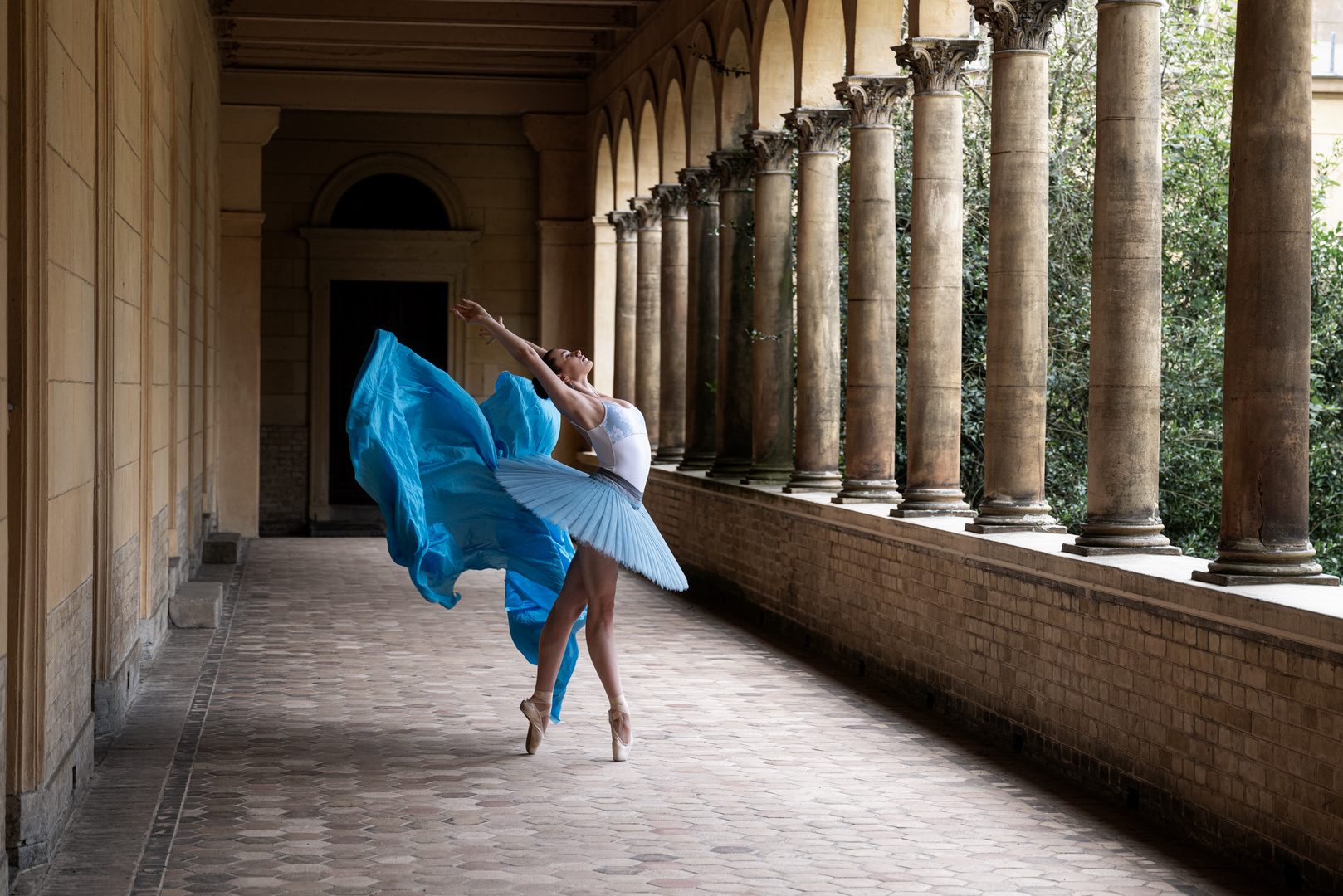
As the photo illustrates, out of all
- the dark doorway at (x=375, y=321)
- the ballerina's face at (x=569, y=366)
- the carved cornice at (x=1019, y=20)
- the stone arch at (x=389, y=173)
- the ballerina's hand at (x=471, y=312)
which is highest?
the stone arch at (x=389, y=173)

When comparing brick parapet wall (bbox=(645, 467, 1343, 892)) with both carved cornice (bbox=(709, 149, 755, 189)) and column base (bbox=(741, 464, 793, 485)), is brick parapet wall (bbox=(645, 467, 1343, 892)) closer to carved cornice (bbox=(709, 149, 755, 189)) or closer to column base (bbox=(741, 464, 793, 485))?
column base (bbox=(741, 464, 793, 485))

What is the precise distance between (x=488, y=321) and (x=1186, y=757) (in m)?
3.01

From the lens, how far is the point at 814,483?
10.8 meters

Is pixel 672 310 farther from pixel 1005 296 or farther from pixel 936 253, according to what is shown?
pixel 1005 296

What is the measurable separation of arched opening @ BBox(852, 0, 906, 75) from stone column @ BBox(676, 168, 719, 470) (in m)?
4.15

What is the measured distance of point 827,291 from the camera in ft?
36.1

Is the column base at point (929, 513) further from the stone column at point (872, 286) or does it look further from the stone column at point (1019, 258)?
the stone column at point (872, 286)

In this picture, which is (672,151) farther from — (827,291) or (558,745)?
(558,745)

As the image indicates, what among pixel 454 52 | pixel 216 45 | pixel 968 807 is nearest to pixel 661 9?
pixel 454 52

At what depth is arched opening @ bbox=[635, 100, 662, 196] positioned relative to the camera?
16.4 meters

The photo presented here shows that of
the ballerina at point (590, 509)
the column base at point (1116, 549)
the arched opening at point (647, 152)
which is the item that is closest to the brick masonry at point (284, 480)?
the arched opening at point (647, 152)

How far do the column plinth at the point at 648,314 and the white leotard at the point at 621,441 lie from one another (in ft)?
33.3

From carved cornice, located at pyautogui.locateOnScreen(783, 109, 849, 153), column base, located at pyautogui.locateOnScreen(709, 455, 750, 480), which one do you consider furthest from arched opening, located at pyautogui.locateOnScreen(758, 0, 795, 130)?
column base, located at pyautogui.locateOnScreen(709, 455, 750, 480)

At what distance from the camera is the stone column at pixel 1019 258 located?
25.0ft
